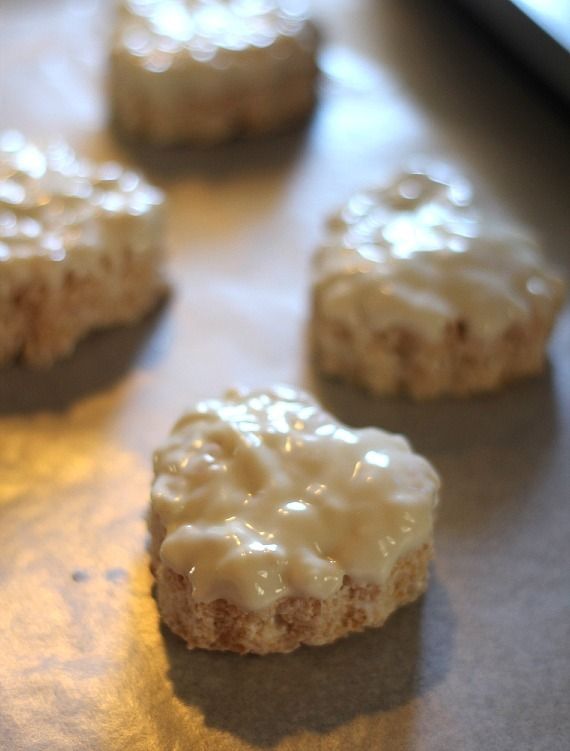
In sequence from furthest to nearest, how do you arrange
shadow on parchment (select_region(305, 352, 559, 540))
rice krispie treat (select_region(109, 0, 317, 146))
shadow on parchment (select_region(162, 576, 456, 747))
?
1. rice krispie treat (select_region(109, 0, 317, 146))
2. shadow on parchment (select_region(305, 352, 559, 540))
3. shadow on parchment (select_region(162, 576, 456, 747))

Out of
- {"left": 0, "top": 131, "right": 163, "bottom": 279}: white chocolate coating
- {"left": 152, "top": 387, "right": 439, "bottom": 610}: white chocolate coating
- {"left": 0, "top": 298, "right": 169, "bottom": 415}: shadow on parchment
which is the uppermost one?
{"left": 152, "top": 387, "right": 439, "bottom": 610}: white chocolate coating

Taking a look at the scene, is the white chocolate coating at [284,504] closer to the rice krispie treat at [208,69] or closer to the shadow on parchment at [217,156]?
the shadow on parchment at [217,156]

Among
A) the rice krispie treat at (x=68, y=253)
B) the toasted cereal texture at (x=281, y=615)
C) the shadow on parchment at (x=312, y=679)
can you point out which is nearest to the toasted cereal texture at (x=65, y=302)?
the rice krispie treat at (x=68, y=253)

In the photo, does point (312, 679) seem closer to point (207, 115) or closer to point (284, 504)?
point (284, 504)

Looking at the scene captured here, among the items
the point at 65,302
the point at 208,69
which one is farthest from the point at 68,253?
the point at 208,69

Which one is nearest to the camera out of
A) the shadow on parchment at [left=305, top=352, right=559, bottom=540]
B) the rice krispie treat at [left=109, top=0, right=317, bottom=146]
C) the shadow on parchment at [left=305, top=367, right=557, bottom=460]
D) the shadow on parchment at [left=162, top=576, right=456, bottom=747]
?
the shadow on parchment at [left=162, top=576, right=456, bottom=747]

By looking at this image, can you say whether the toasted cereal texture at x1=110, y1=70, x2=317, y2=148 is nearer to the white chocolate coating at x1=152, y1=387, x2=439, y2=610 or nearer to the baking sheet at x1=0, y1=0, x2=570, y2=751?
the baking sheet at x1=0, y1=0, x2=570, y2=751

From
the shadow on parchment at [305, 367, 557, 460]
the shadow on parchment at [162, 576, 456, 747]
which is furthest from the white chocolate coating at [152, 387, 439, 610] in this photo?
the shadow on parchment at [305, 367, 557, 460]

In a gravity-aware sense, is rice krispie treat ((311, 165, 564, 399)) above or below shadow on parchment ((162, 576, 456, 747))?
above
